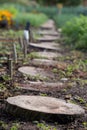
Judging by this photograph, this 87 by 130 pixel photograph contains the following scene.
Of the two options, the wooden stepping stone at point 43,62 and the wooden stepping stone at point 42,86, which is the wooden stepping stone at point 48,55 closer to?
the wooden stepping stone at point 43,62

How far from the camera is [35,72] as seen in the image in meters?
7.45

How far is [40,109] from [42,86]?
1.56m

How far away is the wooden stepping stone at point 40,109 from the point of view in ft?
16.0

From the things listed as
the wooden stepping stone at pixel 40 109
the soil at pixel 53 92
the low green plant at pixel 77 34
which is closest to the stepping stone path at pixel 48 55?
the soil at pixel 53 92

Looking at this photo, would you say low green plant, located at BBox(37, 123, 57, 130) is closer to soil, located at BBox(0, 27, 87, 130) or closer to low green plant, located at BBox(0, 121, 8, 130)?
soil, located at BBox(0, 27, 87, 130)

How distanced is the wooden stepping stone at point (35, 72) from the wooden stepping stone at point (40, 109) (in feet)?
6.01

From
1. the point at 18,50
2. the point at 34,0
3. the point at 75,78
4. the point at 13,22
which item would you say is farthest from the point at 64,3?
the point at 75,78

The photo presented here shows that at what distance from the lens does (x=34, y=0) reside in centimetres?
5347

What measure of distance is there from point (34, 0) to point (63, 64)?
45750 mm

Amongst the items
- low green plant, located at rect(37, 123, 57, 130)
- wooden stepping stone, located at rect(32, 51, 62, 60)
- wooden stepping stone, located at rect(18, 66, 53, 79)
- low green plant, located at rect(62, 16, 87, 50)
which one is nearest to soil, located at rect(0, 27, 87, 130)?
low green plant, located at rect(37, 123, 57, 130)

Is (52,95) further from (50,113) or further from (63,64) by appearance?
(63,64)

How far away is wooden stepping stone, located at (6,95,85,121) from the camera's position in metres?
4.88

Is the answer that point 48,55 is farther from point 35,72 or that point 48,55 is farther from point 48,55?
point 35,72

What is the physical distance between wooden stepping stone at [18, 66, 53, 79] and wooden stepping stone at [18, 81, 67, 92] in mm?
471
